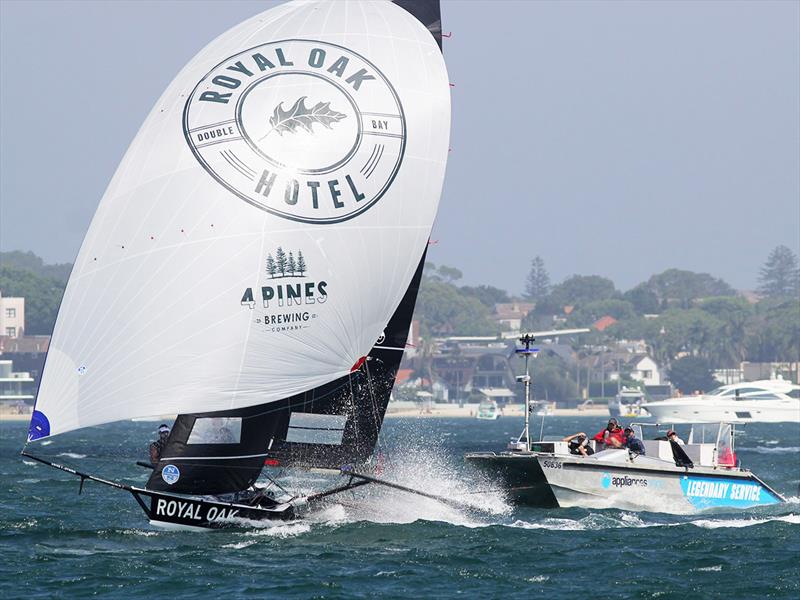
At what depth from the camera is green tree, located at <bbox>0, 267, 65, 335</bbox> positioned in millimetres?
184350

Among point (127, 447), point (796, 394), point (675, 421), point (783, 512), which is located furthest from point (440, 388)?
point (783, 512)

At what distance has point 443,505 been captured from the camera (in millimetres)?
27531

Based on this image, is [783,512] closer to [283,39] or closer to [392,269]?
[392,269]

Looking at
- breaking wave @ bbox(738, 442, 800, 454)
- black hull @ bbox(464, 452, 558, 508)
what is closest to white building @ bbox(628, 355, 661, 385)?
breaking wave @ bbox(738, 442, 800, 454)

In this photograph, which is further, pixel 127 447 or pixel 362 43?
pixel 127 447

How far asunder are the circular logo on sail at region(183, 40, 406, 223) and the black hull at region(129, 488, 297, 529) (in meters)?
4.59

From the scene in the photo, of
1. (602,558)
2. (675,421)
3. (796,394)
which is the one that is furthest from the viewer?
(796,394)

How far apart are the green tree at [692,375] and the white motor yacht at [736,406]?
65.1m

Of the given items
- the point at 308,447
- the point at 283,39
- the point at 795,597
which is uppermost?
the point at 283,39

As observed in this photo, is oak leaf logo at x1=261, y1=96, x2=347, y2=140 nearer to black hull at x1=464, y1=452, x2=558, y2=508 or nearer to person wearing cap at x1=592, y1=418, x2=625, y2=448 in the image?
black hull at x1=464, y1=452, x2=558, y2=508

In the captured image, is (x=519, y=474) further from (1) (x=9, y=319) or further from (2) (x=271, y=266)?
(1) (x=9, y=319)

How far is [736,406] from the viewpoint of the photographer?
4220 inches

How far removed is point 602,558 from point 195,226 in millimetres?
7790

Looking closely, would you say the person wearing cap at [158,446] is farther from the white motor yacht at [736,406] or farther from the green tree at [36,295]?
the green tree at [36,295]
